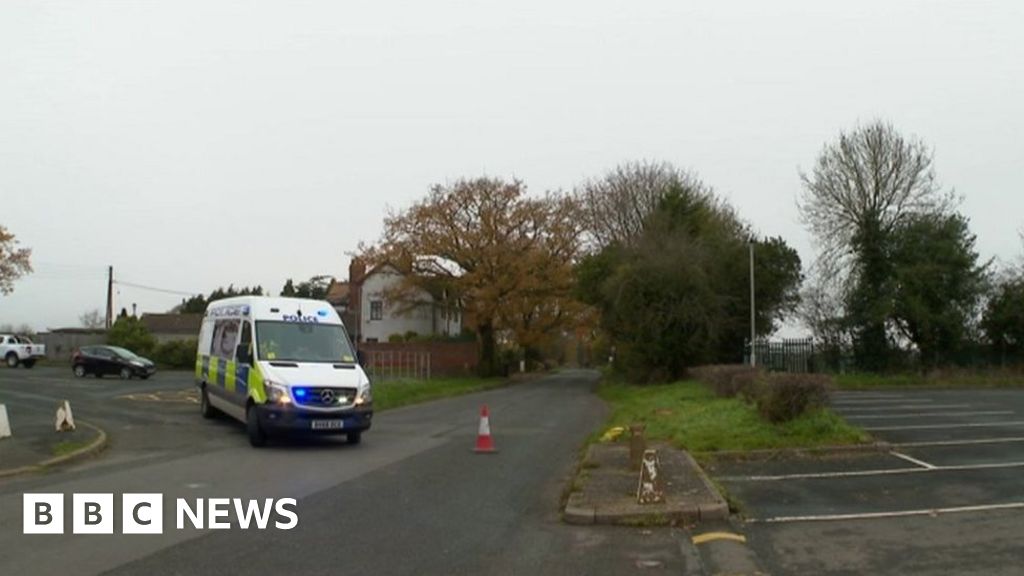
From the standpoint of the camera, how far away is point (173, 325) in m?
87.2

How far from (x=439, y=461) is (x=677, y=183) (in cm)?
3715

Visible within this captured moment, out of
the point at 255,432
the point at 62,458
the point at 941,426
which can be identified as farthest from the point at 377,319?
the point at 62,458

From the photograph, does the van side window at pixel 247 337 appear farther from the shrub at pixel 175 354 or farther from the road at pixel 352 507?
the shrub at pixel 175 354

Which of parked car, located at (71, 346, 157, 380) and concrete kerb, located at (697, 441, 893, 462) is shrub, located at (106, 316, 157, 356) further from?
concrete kerb, located at (697, 441, 893, 462)

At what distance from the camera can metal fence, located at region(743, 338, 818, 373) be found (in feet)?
140

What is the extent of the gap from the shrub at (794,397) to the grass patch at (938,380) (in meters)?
23.5

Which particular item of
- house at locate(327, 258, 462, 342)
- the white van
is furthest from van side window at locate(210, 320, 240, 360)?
house at locate(327, 258, 462, 342)

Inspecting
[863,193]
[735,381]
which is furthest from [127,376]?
[863,193]

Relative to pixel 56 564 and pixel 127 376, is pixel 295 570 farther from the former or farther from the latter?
pixel 127 376

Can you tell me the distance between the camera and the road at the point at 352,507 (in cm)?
790

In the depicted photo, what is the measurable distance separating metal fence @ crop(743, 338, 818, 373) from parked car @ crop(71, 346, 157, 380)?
2780 cm

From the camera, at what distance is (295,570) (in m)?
7.57

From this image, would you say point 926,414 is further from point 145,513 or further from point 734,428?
point 145,513

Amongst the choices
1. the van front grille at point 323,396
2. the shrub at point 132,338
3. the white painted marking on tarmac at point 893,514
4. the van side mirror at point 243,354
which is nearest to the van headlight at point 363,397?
the van front grille at point 323,396
